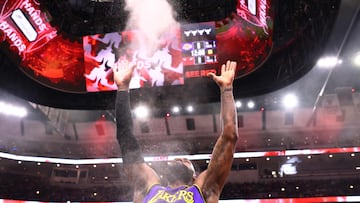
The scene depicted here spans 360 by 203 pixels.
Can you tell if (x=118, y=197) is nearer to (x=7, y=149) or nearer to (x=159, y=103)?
(x=7, y=149)

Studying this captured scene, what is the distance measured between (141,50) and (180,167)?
582 cm

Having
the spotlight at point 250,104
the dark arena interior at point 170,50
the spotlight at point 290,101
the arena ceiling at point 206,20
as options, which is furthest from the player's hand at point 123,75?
the spotlight at point 250,104

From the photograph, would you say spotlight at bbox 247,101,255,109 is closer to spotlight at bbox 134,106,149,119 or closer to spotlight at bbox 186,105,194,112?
spotlight at bbox 186,105,194,112

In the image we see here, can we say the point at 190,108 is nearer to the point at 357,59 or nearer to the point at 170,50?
the point at 357,59

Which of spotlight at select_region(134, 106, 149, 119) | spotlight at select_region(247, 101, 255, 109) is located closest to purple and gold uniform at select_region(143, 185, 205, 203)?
spotlight at select_region(134, 106, 149, 119)

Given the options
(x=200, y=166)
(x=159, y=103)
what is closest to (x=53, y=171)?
(x=200, y=166)

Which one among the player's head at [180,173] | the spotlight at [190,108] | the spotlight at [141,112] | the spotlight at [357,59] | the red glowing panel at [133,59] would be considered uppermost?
the red glowing panel at [133,59]

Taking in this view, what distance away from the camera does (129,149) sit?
2418 millimetres

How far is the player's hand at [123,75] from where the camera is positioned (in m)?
2.56

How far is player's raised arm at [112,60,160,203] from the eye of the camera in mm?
2418

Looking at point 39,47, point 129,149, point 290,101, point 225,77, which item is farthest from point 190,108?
point 129,149

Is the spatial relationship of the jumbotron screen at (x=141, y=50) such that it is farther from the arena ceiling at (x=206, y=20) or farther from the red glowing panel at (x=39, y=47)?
the arena ceiling at (x=206, y=20)

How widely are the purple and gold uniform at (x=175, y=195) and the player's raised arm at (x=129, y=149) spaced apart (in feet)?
0.33

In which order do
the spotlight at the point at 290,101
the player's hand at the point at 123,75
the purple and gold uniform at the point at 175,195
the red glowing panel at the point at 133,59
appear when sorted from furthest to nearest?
the spotlight at the point at 290,101 → the red glowing panel at the point at 133,59 → the player's hand at the point at 123,75 → the purple and gold uniform at the point at 175,195
